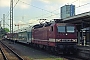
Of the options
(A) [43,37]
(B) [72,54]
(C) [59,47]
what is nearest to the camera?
(C) [59,47]

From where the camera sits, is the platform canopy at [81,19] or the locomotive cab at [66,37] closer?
the platform canopy at [81,19]

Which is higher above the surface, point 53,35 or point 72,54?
point 53,35

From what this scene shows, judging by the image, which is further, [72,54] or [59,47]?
[72,54]

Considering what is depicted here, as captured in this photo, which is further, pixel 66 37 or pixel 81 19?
pixel 81 19

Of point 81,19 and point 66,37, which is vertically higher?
point 81,19

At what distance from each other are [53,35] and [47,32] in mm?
3107

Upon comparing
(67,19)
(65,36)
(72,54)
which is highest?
(67,19)

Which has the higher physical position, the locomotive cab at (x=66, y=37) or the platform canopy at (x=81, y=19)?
the platform canopy at (x=81, y=19)

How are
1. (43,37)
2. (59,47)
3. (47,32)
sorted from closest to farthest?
(59,47)
(47,32)
(43,37)

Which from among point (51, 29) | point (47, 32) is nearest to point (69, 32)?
point (51, 29)

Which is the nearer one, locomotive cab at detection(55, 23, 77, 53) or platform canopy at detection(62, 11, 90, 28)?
platform canopy at detection(62, 11, 90, 28)

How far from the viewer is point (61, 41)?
22375 millimetres

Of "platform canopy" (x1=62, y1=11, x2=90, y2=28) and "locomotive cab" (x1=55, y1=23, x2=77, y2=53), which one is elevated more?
"platform canopy" (x1=62, y1=11, x2=90, y2=28)

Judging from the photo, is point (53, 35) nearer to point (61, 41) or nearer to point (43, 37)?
point (61, 41)
